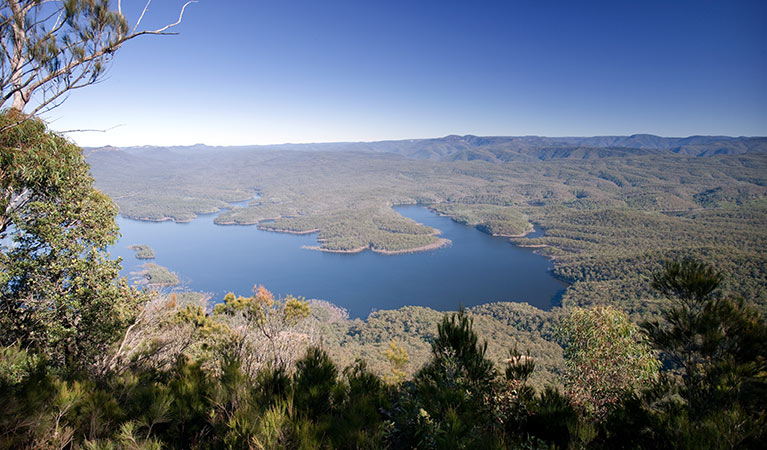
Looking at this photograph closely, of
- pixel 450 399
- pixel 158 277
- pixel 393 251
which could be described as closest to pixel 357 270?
pixel 393 251

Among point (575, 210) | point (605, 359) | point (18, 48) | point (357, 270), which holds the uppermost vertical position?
point (18, 48)

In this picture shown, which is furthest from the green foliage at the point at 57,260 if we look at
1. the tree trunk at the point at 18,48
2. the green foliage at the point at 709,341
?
the green foliage at the point at 709,341

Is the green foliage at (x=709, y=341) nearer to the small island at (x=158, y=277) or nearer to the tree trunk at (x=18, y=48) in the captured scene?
the tree trunk at (x=18, y=48)

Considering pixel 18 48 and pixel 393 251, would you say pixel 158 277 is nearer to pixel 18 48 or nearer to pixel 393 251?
pixel 393 251

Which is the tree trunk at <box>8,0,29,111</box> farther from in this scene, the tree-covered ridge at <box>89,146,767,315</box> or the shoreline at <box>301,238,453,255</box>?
the shoreline at <box>301,238,453,255</box>

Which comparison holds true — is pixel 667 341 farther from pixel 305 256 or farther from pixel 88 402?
pixel 305 256

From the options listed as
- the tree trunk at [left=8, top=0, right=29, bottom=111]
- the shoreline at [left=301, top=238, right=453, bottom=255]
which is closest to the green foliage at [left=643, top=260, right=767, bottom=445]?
the tree trunk at [left=8, top=0, right=29, bottom=111]

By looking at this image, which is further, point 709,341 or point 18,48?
point 709,341

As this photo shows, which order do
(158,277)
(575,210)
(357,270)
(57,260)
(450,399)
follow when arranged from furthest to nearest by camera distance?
(575,210) < (357,270) < (158,277) < (57,260) < (450,399)
